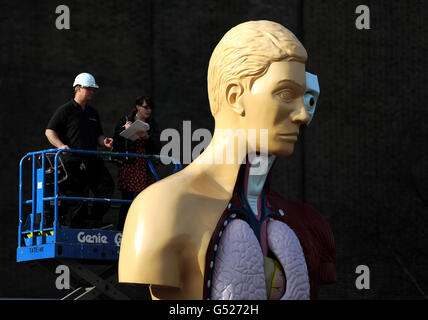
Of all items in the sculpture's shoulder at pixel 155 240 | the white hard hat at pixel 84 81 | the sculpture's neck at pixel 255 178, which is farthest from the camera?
the white hard hat at pixel 84 81

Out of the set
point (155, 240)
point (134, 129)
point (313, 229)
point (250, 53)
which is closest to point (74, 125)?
point (134, 129)

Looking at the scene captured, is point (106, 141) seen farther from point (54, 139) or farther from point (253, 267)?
point (253, 267)

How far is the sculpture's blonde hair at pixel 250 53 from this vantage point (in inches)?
187

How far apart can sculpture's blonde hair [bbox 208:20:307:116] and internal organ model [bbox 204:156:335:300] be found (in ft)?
1.51

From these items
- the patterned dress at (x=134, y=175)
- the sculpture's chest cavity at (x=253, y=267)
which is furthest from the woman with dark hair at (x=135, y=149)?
the sculpture's chest cavity at (x=253, y=267)

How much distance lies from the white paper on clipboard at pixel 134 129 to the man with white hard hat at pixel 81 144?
31 cm

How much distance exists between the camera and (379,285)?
1371 cm

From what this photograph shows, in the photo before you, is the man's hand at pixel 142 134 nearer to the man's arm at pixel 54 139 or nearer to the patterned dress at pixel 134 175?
the patterned dress at pixel 134 175

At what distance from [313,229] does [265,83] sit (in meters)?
0.94

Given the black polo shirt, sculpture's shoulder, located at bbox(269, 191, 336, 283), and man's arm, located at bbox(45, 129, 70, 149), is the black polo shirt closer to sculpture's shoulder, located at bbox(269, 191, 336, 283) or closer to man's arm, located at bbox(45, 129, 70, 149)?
man's arm, located at bbox(45, 129, 70, 149)

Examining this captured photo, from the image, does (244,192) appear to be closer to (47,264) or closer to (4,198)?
(47,264)

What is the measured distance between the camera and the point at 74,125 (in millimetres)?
8477
